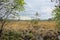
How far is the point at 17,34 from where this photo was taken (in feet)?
62.7

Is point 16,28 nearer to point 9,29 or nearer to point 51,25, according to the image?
point 9,29

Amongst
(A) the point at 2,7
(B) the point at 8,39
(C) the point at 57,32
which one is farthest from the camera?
(C) the point at 57,32

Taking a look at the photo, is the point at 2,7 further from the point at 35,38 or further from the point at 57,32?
the point at 57,32

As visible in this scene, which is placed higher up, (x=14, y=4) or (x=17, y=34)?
(x=14, y=4)

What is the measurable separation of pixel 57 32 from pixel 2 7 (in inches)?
185

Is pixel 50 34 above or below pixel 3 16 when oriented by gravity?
below

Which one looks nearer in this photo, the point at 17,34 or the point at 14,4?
the point at 14,4

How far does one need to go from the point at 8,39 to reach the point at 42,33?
2541mm

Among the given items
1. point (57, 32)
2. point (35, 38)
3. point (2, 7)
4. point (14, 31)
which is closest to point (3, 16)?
point (2, 7)

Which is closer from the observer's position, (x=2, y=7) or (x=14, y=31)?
(x=2, y=7)

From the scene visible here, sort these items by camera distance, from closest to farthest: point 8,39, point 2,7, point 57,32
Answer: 1. point 2,7
2. point 8,39
3. point 57,32

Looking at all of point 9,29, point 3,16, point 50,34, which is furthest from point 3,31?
point 50,34

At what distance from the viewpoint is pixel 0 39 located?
19.2 m

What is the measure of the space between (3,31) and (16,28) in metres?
1.08
